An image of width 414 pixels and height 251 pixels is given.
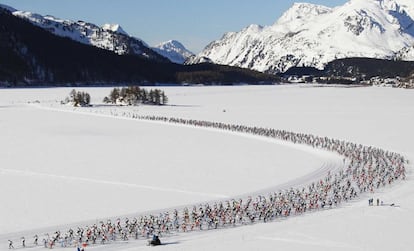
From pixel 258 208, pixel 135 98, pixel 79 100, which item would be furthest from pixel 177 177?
pixel 135 98

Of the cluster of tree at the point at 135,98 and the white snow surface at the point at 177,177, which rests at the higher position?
the cluster of tree at the point at 135,98

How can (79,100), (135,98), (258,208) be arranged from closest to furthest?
(258,208), (79,100), (135,98)

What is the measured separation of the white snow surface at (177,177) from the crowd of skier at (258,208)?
1.35 meters

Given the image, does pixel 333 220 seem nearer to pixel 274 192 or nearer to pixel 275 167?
pixel 274 192

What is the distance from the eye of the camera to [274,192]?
148ft

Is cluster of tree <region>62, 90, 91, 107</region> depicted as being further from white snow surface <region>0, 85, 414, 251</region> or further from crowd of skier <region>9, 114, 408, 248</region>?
crowd of skier <region>9, 114, 408, 248</region>

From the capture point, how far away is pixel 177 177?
50.0 metres

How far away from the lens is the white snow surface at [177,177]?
32562mm

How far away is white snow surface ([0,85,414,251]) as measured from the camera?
107 feet

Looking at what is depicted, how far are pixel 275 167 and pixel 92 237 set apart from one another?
Result: 92.7 ft

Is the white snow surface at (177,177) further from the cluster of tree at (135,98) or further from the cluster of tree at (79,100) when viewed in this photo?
the cluster of tree at (135,98)

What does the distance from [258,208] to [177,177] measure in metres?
12.3

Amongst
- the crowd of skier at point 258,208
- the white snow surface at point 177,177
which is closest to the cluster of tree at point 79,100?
the white snow surface at point 177,177

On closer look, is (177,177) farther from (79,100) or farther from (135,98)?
(135,98)
